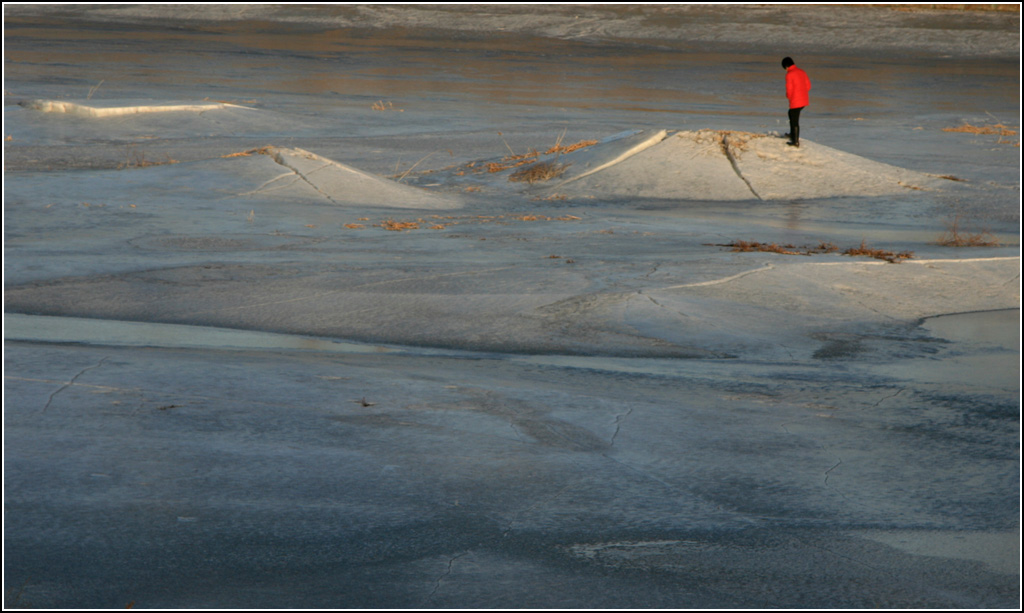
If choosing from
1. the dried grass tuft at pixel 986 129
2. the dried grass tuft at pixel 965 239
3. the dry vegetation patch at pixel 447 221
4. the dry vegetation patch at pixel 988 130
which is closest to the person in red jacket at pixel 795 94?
the dried grass tuft at pixel 965 239

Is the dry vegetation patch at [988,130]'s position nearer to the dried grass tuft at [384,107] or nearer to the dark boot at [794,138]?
the dark boot at [794,138]

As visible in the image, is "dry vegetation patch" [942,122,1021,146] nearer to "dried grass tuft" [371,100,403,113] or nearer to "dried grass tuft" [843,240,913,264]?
"dried grass tuft" [371,100,403,113]

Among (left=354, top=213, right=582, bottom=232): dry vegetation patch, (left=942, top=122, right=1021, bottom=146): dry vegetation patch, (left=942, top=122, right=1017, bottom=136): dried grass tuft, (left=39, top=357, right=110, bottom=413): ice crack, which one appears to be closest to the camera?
(left=39, top=357, right=110, bottom=413): ice crack

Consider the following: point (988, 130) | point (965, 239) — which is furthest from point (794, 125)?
Answer: point (988, 130)

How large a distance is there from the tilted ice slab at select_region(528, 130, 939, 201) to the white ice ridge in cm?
953

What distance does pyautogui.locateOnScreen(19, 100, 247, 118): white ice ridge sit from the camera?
23062 millimetres

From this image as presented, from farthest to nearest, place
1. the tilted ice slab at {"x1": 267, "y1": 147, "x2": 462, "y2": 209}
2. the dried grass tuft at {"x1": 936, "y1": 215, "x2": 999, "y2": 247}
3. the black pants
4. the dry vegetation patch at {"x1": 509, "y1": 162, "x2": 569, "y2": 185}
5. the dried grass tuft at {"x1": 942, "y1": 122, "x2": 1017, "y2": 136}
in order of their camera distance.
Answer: the dried grass tuft at {"x1": 942, "y1": 122, "x2": 1017, "y2": 136}, the black pants, the dry vegetation patch at {"x1": 509, "y1": 162, "x2": 569, "y2": 185}, the tilted ice slab at {"x1": 267, "y1": 147, "x2": 462, "y2": 209}, the dried grass tuft at {"x1": 936, "y1": 215, "x2": 999, "y2": 247}

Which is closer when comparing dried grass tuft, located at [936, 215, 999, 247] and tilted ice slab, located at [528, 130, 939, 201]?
dried grass tuft, located at [936, 215, 999, 247]

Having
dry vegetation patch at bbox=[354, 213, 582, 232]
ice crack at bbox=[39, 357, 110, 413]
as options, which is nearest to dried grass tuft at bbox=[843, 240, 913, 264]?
dry vegetation patch at bbox=[354, 213, 582, 232]

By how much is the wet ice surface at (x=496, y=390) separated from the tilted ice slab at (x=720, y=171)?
0.12m

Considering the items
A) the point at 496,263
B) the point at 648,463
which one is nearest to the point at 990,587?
the point at 648,463

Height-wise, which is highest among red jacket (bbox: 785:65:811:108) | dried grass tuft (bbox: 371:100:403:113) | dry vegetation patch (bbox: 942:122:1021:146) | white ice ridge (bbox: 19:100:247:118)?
white ice ridge (bbox: 19:100:247:118)

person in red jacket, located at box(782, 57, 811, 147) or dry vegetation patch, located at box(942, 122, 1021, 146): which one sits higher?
person in red jacket, located at box(782, 57, 811, 147)

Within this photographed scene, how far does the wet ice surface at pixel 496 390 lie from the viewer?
15.6 ft
